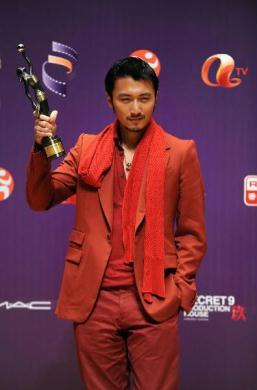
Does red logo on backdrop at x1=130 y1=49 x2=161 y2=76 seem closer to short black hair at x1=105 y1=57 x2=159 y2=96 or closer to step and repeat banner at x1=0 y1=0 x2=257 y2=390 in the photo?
step and repeat banner at x1=0 y1=0 x2=257 y2=390

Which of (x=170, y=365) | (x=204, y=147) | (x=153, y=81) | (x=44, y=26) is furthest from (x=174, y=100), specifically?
(x=170, y=365)

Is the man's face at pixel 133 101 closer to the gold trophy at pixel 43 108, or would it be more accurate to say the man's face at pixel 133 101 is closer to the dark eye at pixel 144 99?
the dark eye at pixel 144 99

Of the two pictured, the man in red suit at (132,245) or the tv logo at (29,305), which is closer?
the man in red suit at (132,245)

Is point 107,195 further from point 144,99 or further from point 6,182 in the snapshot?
point 6,182

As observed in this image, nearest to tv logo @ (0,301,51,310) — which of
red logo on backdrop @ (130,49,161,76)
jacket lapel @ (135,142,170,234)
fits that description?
jacket lapel @ (135,142,170,234)

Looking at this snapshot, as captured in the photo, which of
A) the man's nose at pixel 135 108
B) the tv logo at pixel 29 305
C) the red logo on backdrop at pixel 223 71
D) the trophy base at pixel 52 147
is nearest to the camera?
the trophy base at pixel 52 147

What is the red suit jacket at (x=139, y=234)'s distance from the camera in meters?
1.91

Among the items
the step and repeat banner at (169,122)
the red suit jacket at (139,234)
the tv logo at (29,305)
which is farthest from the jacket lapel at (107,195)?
the tv logo at (29,305)

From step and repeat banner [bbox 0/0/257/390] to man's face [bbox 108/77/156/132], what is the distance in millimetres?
A: 933

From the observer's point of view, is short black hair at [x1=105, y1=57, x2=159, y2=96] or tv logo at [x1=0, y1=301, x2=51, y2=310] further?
tv logo at [x1=0, y1=301, x2=51, y2=310]

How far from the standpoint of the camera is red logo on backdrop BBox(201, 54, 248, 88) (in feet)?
9.21

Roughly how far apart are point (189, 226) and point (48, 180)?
1.71 ft

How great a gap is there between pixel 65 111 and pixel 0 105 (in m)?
0.33

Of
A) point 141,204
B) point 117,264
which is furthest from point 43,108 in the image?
point 117,264
